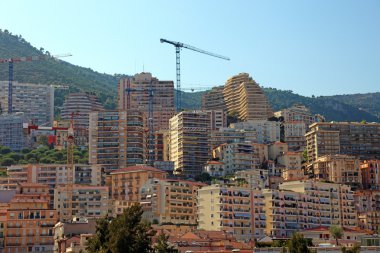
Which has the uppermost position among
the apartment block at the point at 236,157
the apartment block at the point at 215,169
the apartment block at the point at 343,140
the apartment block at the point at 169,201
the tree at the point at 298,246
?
the apartment block at the point at 343,140

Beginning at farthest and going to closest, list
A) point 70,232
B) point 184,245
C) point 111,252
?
1. point 70,232
2. point 184,245
3. point 111,252

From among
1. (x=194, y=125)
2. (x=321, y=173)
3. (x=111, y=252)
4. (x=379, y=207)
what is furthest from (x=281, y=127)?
(x=111, y=252)

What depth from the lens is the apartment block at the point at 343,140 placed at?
16312cm

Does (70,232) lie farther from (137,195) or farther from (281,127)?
(281,127)

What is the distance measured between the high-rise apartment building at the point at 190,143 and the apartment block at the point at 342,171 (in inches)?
1052

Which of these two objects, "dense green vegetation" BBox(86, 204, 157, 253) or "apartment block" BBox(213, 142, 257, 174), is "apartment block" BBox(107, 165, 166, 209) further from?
"dense green vegetation" BBox(86, 204, 157, 253)

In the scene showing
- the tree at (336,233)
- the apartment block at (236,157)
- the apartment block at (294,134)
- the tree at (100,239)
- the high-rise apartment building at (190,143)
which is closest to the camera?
the tree at (100,239)

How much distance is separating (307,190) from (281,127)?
67.9 meters

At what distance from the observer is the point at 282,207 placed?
375 ft

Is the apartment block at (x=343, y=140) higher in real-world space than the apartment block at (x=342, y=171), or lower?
higher

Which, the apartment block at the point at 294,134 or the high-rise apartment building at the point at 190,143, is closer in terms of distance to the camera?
the high-rise apartment building at the point at 190,143

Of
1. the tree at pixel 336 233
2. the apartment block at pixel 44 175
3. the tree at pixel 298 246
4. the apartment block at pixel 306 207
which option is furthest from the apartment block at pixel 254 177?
the tree at pixel 298 246

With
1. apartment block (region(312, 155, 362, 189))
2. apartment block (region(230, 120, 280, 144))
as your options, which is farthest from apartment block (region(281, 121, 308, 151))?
apartment block (region(312, 155, 362, 189))

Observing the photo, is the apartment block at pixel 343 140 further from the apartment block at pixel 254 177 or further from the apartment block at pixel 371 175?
the apartment block at pixel 254 177
